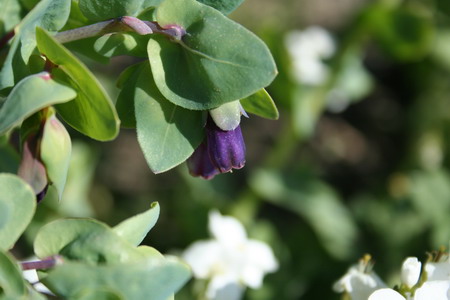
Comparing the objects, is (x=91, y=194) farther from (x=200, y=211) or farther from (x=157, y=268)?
(x=157, y=268)

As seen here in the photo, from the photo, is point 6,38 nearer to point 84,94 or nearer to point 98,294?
point 84,94

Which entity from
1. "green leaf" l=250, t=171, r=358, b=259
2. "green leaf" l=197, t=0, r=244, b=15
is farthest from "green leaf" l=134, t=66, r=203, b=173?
"green leaf" l=250, t=171, r=358, b=259

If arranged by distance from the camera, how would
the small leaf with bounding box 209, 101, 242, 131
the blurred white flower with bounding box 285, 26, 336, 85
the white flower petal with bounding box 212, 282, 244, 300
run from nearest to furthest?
the small leaf with bounding box 209, 101, 242, 131
the white flower petal with bounding box 212, 282, 244, 300
the blurred white flower with bounding box 285, 26, 336, 85

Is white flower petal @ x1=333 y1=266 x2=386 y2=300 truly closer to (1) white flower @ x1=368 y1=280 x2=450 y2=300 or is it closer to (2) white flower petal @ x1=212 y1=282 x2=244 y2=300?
(1) white flower @ x1=368 y1=280 x2=450 y2=300

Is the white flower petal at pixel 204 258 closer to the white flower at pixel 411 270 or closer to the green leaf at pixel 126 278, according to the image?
the white flower at pixel 411 270

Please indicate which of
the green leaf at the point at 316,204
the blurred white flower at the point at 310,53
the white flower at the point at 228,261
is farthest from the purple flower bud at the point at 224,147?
the blurred white flower at the point at 310,53
